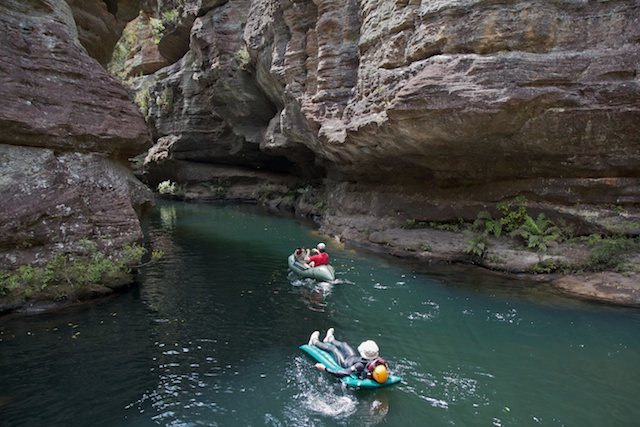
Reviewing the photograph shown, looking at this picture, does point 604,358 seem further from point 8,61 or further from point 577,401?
point 8,61

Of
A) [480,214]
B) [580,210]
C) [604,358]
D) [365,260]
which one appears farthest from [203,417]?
[580,210]

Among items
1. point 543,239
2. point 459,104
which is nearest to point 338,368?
point 459,104

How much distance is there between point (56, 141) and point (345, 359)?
30.4ft

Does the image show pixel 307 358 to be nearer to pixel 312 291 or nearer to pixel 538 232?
pixel 312 291

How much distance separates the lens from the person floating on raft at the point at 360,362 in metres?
6.68

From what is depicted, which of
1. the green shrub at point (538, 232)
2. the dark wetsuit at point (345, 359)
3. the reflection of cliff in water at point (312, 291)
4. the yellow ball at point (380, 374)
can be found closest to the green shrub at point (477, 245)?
the green shrub at point (538, 232)

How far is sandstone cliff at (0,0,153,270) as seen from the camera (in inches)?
388

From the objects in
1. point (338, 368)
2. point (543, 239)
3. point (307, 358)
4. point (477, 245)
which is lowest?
point (307, 358)

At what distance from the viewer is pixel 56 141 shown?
1073cm

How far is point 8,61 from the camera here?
1016cm

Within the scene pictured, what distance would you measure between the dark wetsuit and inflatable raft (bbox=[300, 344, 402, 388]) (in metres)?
0.07

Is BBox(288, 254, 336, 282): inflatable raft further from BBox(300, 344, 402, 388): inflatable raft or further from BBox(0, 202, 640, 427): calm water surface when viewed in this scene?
BBox(300, 344, 402, 388): inflatable raft

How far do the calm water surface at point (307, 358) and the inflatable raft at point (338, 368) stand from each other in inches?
7.1

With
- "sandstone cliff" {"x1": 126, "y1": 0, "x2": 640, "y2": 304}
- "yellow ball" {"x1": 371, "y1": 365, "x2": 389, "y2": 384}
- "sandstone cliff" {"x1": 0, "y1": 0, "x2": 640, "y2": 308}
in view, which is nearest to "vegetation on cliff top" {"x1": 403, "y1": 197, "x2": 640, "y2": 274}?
"sandstone cliff" {"x1": 126, "y1": 0, "x2": 640, "y2": 304}
